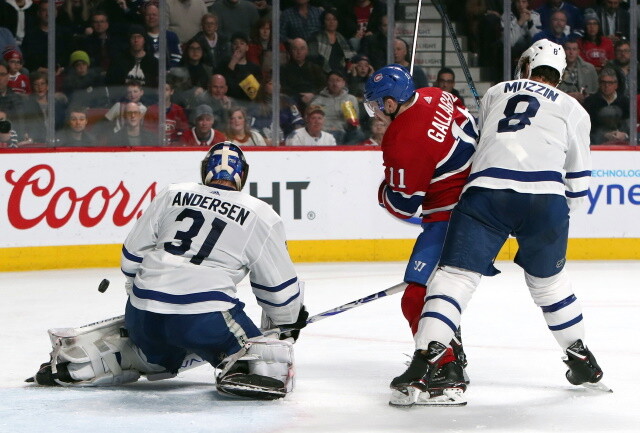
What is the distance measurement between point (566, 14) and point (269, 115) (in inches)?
93.6

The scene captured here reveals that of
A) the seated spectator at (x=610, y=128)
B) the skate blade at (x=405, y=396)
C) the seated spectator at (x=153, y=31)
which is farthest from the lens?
the seated spectator at (x=610, y=128)

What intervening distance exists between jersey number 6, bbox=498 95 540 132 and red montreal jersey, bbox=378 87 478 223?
6.1 inches

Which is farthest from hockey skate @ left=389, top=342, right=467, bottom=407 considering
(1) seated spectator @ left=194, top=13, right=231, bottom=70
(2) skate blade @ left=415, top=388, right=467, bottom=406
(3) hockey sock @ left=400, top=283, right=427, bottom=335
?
(1) seated spectator @ left=194, top=13, right=231, bottom=70

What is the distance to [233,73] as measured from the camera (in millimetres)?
8891

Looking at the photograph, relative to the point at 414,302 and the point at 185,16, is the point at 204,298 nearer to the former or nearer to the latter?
the point at 414,302

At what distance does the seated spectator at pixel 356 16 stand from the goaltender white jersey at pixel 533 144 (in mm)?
4864

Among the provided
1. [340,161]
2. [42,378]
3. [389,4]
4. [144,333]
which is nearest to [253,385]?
[144,333]

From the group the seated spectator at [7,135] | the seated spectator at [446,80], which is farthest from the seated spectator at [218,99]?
the seated spectator at [446,80]

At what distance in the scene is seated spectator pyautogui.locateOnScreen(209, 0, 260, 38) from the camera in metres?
8.87

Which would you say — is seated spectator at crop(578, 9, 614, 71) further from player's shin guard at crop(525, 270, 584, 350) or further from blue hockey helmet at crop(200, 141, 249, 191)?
blue hockey helmet at crop(200, 141, 249, 191)

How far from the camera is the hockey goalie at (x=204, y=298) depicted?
411cm

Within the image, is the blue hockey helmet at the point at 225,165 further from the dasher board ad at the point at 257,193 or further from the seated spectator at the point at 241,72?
the seated spectator at the point at 241,72

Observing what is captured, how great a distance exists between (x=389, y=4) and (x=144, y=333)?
17.6 ft

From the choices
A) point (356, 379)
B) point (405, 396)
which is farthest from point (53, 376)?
point (405, 396)
